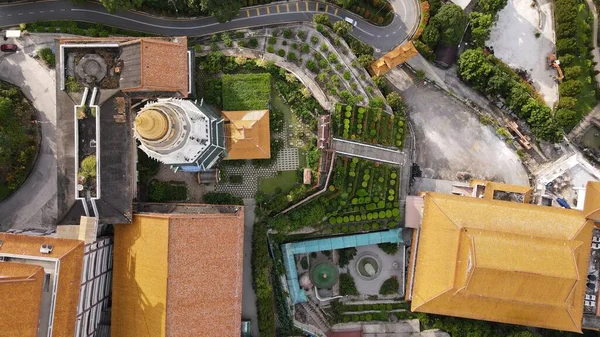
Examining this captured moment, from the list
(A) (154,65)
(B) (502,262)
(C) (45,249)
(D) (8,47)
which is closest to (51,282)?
(C) (45,249)

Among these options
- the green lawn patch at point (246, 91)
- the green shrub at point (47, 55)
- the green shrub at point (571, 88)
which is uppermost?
the green shrub at point (47, 55)

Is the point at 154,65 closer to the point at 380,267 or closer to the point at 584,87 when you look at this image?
the point at 380,267

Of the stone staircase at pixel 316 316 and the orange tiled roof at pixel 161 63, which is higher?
the orange tiled roof at pixel 161 63

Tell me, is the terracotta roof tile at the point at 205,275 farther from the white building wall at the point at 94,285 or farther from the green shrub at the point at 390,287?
the green shrub at the point at 390,287

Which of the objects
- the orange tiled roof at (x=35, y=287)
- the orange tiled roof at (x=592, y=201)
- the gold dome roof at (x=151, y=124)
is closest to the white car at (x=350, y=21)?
the gold dome roof at (x=151, y=124)

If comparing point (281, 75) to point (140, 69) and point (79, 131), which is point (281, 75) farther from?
point (79, 131)

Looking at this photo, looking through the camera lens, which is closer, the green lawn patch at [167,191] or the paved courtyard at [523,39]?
Result: the green lawn patch at [167,191]

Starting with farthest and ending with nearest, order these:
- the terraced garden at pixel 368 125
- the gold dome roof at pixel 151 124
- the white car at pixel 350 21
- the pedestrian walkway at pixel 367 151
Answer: the white car at pixel 350 21, the pedestrian walkway at pixel 367 151, the terraced garden at pixel 368 125, the gold dome roof at pixel 151 124
